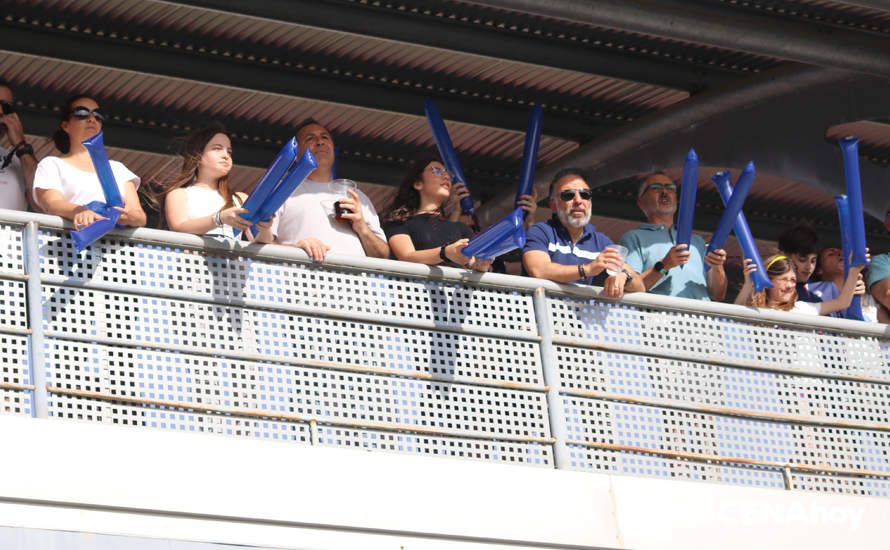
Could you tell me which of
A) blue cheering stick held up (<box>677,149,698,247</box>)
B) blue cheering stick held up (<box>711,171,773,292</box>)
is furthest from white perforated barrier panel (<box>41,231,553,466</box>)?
blue cheering stick held up (<box>711,171,773,292</box>)

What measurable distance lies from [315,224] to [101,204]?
1.57m

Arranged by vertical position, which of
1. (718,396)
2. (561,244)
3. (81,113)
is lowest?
(718,396)

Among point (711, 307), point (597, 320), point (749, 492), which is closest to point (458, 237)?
point (597, 320)

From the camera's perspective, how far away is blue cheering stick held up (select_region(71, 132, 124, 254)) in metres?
7.97

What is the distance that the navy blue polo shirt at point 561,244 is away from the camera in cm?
970

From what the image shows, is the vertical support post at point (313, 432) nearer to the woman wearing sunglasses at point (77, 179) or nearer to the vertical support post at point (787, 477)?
Result: the woman wearing sunglasses at point (77, 179)

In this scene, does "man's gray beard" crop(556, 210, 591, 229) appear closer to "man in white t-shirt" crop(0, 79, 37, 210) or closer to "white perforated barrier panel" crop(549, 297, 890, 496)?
"white perforated barrier panel" crop(549, 297, 890, 496)

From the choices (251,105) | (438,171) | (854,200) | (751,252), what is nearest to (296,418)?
(438,171)

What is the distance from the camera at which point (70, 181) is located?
866 centimetres

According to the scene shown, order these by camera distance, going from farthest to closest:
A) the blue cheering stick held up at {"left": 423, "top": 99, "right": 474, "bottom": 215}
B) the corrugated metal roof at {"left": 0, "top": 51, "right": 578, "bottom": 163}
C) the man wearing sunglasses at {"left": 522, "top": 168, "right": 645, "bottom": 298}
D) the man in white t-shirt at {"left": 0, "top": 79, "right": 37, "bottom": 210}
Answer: the corrugated metal roof at {"left": 0, "top": 51, "right": 578, "bottom": 163}, the blue cheering stick held up at {"left": 423, "top": 99, "right": 474, "bottom": 215}, the man wearing sunglasses at {"left": 522, "top": 168, "right": 645, "bottom": 298}, the man in white t-shirt at {"left": 0, "top": 79, "right": 37, "bottom": 210}

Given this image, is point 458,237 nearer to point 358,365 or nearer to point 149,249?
point 358,365

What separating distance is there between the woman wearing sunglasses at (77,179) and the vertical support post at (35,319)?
0.75 ft

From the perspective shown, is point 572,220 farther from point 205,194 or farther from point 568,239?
point 205,194

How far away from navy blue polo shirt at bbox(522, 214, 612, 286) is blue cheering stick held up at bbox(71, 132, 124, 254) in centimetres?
260
